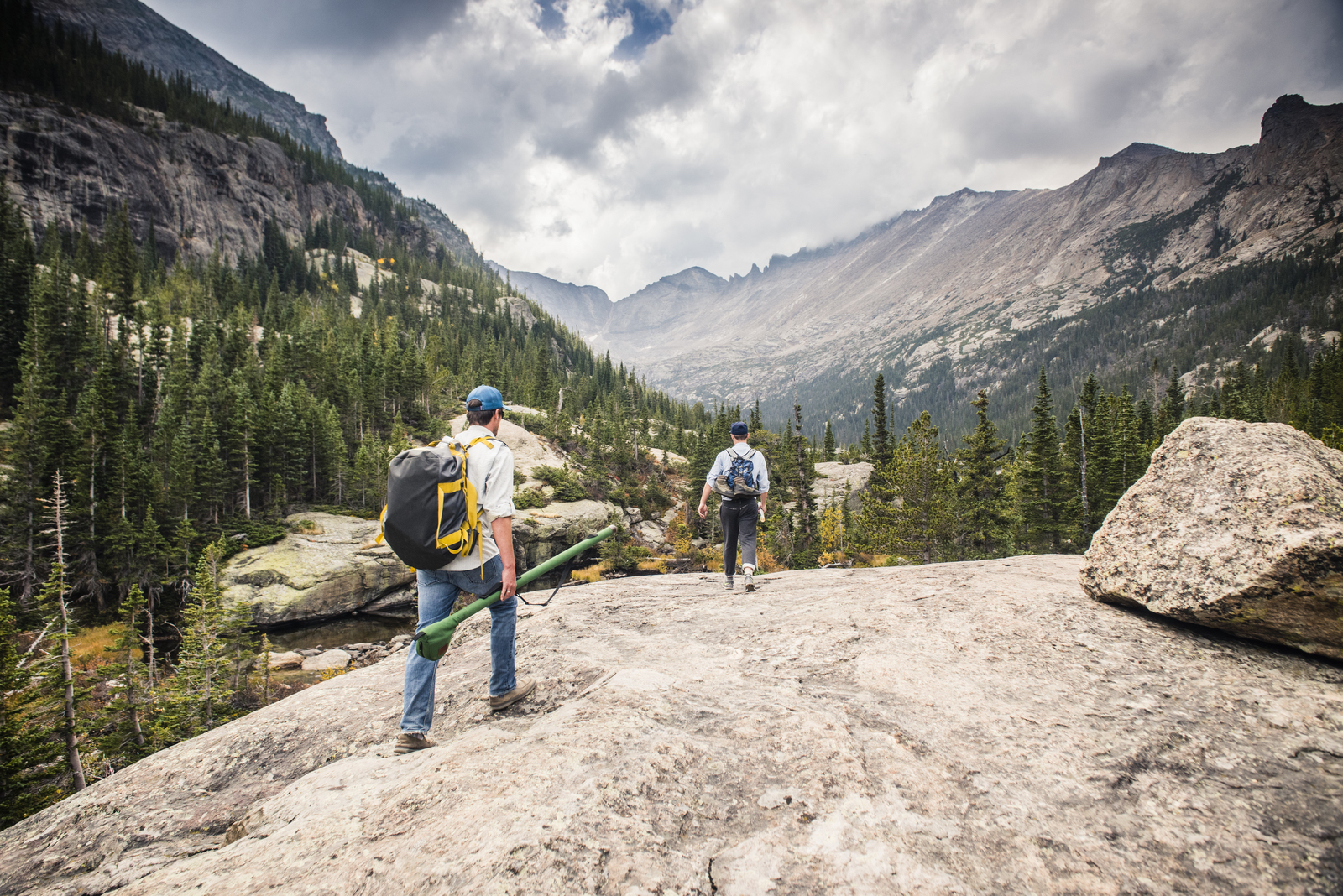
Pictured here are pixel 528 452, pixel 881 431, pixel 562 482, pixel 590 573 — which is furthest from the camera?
pixel 528 452

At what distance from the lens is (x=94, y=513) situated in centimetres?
3284

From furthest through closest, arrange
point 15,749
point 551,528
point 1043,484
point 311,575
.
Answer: point 551,528
point 1043,484
point 311,575
point 15,749

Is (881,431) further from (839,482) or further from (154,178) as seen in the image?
(154,178)

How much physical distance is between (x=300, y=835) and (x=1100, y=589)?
7.68m

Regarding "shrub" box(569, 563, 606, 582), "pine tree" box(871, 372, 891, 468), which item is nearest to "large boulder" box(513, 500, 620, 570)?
"shrub" box(569, 563, 606, 582)

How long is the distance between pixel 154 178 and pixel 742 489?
150 meters

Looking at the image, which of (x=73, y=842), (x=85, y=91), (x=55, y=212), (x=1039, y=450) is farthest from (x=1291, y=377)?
(x=85, y=91)

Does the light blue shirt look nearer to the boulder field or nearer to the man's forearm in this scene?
the boulder field

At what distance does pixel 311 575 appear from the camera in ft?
114

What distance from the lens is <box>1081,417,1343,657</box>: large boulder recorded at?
14.0ft

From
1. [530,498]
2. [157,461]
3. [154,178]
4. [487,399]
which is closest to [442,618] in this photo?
[487,399]

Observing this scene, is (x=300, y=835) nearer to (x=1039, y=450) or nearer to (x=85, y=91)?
(x=1039, y=450)

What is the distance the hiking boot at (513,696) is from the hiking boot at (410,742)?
67 centimetres

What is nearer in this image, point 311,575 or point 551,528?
point 311,575
